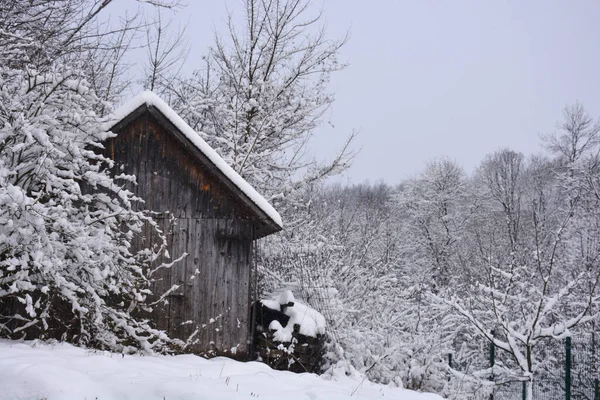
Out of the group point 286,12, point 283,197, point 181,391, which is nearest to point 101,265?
point 181,391

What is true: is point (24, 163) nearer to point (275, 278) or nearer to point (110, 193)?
point (110, 193)

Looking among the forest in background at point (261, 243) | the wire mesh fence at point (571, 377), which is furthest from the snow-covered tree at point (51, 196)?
the wire mesh fence at point (571, 377)

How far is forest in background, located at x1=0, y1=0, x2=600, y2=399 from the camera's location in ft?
25.1

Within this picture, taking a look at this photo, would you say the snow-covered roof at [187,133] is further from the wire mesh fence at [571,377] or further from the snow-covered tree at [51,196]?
the wire mesh fence at [571,377]

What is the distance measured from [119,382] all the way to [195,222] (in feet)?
18.1

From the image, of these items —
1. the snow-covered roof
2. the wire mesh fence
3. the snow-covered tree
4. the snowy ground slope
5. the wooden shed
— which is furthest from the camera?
the wire mesh fence

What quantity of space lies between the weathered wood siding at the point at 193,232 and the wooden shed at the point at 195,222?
2 centimetres

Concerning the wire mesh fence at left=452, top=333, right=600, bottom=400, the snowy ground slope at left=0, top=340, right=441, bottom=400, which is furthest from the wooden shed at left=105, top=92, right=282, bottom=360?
the wire mesh fence at left=452, top=333, right=600, bottom=400

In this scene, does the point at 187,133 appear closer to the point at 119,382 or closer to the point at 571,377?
the point at 119,382

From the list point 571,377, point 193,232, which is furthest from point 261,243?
point 571,377

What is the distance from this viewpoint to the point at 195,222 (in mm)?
10500

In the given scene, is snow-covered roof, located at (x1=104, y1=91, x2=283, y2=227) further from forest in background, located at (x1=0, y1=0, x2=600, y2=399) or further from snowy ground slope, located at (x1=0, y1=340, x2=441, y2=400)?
snowy ground slope, located at (x1=0, y1=340, x2=441, y2=400)

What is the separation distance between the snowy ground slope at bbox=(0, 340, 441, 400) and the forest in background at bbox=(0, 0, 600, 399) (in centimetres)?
108

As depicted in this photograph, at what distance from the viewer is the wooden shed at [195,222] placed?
402 inches
